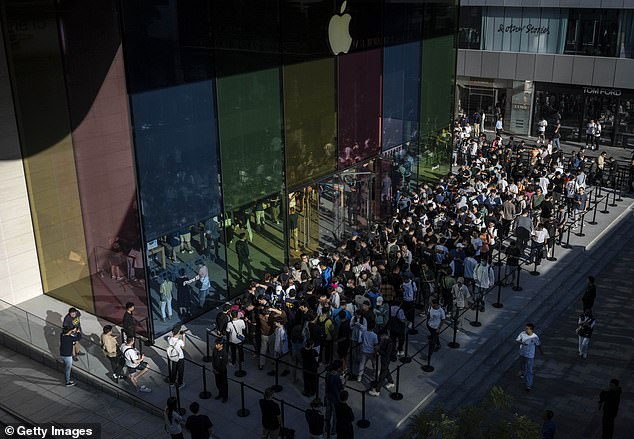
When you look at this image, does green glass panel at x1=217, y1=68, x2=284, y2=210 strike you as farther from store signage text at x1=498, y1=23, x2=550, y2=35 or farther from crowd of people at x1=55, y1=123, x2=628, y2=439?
store signage text at x1=498, y1=23, x2=550, y2=35

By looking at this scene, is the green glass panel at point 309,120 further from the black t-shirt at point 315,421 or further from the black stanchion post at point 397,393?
the black t-shirt at point 315,421

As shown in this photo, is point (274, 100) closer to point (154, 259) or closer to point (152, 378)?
point (154, 259)

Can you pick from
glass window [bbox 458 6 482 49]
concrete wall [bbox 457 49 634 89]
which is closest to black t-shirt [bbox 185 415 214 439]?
concrete wall [bbox 457 49 634 89]

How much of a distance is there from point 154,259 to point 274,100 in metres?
5.42

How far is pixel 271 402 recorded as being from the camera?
1134cm

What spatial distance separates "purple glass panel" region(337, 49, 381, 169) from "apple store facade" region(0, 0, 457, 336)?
0.06 meters

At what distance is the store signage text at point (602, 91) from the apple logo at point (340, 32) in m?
18.1

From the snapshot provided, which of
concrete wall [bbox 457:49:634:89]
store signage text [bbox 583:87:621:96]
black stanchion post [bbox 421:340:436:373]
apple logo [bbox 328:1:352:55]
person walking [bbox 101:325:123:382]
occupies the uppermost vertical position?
apple logo [bbox 328:1:352:55]

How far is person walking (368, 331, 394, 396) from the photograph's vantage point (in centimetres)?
1321

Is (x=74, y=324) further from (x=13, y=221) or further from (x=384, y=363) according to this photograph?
(x=384, y=363)

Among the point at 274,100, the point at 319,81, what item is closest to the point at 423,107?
the point at 319,81

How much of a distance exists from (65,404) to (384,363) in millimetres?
6438

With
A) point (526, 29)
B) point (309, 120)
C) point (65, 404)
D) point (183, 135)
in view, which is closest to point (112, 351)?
point (65, 404)

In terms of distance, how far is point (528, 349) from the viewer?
1363 cm
